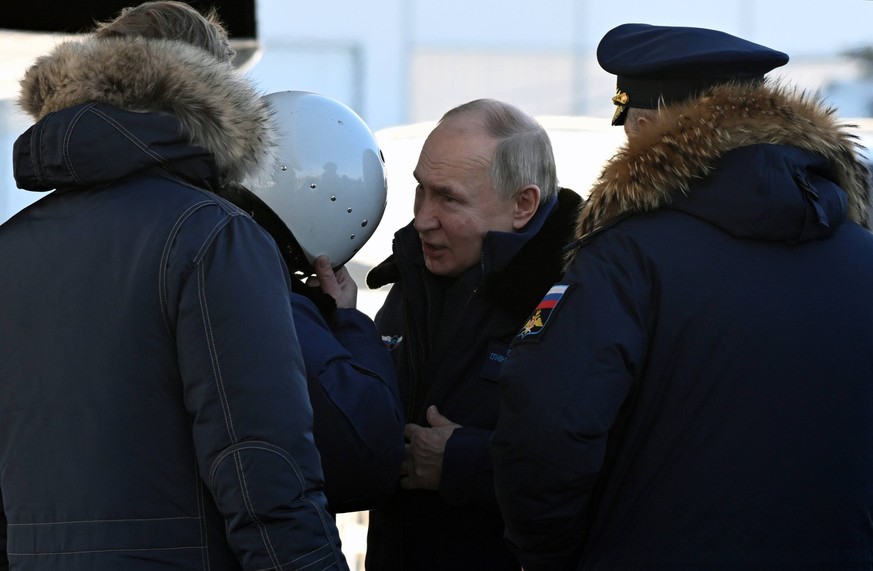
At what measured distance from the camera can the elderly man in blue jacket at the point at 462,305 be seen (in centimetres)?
208

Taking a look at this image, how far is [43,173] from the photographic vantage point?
4.56ft

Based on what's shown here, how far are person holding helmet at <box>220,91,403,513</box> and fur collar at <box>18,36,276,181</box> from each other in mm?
166

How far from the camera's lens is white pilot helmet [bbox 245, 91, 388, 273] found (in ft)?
6.71

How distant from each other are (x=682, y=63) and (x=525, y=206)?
591mm

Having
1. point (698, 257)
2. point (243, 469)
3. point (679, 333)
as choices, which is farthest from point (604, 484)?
point (243, 469)

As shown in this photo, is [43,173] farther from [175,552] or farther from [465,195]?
[465,195]

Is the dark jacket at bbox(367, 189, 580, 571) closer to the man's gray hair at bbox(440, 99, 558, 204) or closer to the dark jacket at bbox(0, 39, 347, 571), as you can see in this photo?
the man's gray hair at bbox(440, 99, 558, 204)

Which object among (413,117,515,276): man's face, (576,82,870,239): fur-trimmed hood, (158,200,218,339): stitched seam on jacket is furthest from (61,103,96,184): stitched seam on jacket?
(413,117,515,276): man's face

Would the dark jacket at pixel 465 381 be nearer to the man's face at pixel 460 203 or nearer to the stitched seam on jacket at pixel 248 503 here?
the man's face at pixel 460 203

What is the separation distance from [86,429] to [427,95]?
3740 mm

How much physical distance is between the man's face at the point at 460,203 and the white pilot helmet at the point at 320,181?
0.13 m

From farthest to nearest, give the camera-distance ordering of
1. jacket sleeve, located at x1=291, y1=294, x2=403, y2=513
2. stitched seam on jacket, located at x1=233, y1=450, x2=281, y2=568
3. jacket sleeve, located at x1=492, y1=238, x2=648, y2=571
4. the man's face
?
the man's face → jacket sleeve, located at x1=291, y1=294, x2=403, y2=513 → jacket sleeve, located at x1=492, y1=238, x2=648, y2=571 → stitched seam on jacket, located at x1=233, y1=450, x2=281, y2=568

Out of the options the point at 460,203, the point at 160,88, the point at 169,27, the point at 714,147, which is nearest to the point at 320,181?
the point at 460,203

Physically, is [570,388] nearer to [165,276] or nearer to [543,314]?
[543,314]
